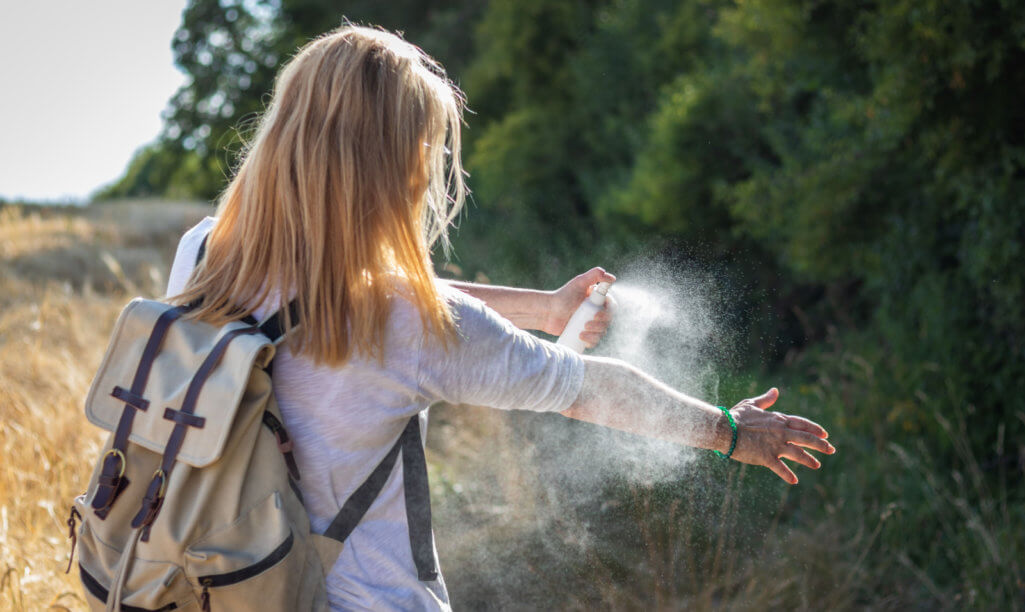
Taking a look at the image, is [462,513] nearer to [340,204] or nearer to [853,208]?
[340,204]

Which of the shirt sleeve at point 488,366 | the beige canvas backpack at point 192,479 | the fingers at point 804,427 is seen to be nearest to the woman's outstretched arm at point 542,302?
the fingers at point 804,427

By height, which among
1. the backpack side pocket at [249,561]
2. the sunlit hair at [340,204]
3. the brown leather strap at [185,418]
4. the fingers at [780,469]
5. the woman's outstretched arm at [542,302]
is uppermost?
the sunlit hair at [340,204]

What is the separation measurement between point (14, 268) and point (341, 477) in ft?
31.2

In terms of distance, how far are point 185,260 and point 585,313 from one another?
34.9 inches

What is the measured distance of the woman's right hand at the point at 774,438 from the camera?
1.60 meters

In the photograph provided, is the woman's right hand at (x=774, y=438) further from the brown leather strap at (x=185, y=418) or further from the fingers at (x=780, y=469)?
the brown leather strap at (x=185, y=418)

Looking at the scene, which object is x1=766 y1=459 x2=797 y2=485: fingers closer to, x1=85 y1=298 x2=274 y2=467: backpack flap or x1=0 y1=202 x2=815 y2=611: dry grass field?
x1=85 y1=298 x2=274 y2=467: backpack flap

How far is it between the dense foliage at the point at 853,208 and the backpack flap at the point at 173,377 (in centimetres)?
184

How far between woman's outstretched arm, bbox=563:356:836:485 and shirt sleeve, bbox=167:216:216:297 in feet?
2.47

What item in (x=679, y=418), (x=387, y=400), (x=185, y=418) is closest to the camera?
(x=185, y=418)

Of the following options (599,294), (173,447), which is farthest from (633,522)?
(173,447)

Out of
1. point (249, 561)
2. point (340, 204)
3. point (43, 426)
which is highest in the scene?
point (340, 204)

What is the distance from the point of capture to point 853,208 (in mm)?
6273

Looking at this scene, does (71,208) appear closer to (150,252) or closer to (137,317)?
(150,252)
